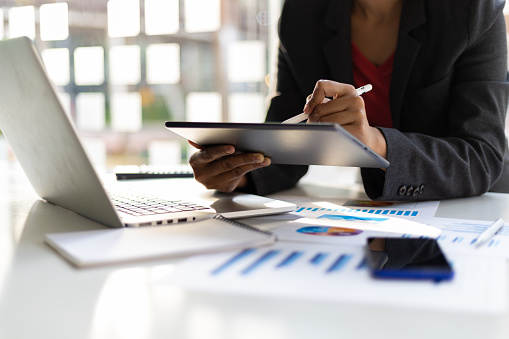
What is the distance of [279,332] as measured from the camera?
0.32m

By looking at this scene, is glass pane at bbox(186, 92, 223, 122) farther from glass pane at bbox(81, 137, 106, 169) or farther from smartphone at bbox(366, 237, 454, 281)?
smartphone at bbox(366, 237, 454, 281)

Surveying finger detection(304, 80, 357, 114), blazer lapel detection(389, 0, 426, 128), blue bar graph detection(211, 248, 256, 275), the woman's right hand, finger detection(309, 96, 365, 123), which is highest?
blazer lapel detection(389, 0, 426, 128)

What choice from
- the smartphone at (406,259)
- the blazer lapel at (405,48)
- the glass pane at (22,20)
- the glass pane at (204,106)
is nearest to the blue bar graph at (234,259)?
the smartphone at (406,259)

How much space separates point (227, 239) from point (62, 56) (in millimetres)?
3082

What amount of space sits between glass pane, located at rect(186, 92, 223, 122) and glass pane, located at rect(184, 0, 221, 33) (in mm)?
381

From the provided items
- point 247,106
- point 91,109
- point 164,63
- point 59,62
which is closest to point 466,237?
point 247,106

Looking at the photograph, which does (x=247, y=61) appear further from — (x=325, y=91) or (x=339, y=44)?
(x=325, y=91)

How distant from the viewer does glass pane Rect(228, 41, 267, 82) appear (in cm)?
285

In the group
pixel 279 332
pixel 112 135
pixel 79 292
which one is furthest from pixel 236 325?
pixel 112 135

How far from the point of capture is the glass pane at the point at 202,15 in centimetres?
296

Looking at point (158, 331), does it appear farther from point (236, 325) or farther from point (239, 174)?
point (239, 174)

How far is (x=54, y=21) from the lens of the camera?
3.20 metres

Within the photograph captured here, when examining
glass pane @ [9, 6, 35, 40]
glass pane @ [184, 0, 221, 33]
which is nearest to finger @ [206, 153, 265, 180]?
glass pane @ [184, 0, 221, 33]

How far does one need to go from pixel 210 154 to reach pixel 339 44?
1.73 feet
